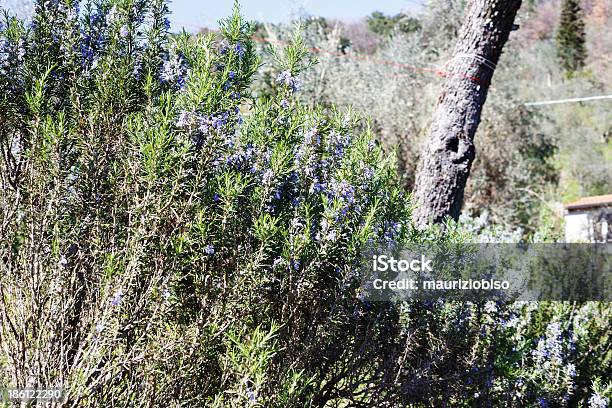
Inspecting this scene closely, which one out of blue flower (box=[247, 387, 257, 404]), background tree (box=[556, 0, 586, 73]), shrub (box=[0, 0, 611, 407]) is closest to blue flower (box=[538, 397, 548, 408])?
shrub (box=[0, 0, 611, 407])

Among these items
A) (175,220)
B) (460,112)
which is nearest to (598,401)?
(175,220)

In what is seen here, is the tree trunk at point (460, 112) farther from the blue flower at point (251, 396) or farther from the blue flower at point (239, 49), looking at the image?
the blue flower at point (251, 396)

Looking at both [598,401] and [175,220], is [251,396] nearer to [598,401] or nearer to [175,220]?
[175,220]

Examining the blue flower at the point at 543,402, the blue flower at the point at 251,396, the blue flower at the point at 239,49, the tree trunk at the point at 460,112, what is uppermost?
the tree trunk at the point at 460,112

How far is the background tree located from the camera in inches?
1275

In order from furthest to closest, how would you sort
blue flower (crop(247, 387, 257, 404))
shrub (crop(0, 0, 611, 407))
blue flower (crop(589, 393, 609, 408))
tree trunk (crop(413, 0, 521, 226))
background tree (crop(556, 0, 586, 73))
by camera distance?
background tree (crop(556, 0, 586, 73))
tree trunk (crop(413, 0, 521, 226))
blue flower (crop(589, 393, 609, 408))
shrub (crop(0, 0, 611, 407))
blue flower (crop(247, 387, 257, 404))

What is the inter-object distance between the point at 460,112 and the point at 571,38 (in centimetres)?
3092

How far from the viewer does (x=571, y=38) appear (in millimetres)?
32906

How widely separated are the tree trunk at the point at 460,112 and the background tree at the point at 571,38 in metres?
28.8

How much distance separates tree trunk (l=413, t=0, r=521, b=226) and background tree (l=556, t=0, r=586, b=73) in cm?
2882

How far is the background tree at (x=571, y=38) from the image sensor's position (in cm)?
3238

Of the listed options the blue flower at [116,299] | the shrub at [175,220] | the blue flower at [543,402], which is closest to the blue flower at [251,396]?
the shrub at [175,220]

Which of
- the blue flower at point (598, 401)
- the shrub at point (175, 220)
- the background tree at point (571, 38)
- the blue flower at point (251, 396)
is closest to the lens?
the blue flower at point (251, 396)

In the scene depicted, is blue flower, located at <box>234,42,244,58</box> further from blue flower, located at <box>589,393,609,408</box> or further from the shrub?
blue flower, located at <box>589,393,609,408</box>
